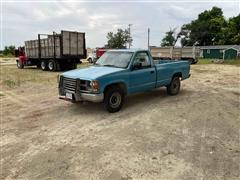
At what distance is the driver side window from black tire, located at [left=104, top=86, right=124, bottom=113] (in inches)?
48.4

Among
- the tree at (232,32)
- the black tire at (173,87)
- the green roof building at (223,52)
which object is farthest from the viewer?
the tree at (232,32)

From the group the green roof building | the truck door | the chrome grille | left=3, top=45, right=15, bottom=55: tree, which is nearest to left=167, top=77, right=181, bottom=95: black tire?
the truck door

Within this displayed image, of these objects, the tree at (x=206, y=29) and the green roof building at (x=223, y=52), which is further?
the tree at (x=206, y=29)

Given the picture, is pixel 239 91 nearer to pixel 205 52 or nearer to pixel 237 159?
pixel 237 159

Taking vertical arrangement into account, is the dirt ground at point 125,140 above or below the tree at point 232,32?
below

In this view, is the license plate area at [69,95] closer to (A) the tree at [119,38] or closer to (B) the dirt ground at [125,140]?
(B) the dirt ground at [125,140]

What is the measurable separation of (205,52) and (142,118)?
189ft

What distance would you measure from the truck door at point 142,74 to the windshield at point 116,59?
0.84 feet

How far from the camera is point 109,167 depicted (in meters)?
4.26

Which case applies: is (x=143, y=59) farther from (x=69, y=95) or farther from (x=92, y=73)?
(x=69, y=95)

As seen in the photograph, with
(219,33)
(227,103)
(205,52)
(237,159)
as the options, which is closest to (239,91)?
(227,103)

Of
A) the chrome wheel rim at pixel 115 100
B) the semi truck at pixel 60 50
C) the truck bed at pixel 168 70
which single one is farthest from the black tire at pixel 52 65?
the chrome wheel rim at pixel 115 100

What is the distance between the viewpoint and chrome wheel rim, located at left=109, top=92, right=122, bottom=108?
7309 mm

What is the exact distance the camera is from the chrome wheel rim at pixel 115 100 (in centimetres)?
731
